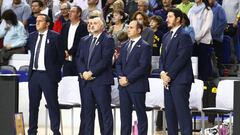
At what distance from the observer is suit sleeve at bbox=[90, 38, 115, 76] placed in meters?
14.4

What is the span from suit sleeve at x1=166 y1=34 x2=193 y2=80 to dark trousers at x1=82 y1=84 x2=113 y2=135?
1220mm

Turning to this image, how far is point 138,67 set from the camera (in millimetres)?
14312

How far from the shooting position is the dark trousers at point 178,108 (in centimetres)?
1382

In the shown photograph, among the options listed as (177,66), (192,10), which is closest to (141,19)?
(192,10)

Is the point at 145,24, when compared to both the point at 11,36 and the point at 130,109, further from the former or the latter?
the point at 11,36

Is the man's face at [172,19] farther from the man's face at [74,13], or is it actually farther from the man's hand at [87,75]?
the man's face at [74,13]

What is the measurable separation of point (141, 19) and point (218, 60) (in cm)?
259

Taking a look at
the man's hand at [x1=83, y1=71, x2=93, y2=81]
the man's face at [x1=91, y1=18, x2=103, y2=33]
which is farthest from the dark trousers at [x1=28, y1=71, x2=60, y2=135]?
the man's face at [x1=91, y1=18, x2=103, y2=33]

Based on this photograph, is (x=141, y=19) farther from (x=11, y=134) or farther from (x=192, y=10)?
(x=11, y=134)

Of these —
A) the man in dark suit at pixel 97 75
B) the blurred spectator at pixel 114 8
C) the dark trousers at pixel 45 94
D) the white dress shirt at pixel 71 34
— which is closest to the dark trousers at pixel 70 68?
the white dress shirt at pixel 71 34

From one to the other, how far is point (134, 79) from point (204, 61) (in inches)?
148

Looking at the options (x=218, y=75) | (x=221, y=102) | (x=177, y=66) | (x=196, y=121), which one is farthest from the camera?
(x=218, y=75)

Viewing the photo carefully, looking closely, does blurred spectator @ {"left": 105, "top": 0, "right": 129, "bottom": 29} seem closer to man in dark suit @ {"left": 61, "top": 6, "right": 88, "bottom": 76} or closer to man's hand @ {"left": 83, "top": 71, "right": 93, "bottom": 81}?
man in dark suit @ {"left": 61, "top": 6, "right": 88, "bottom": 76}

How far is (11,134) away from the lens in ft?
45.4
